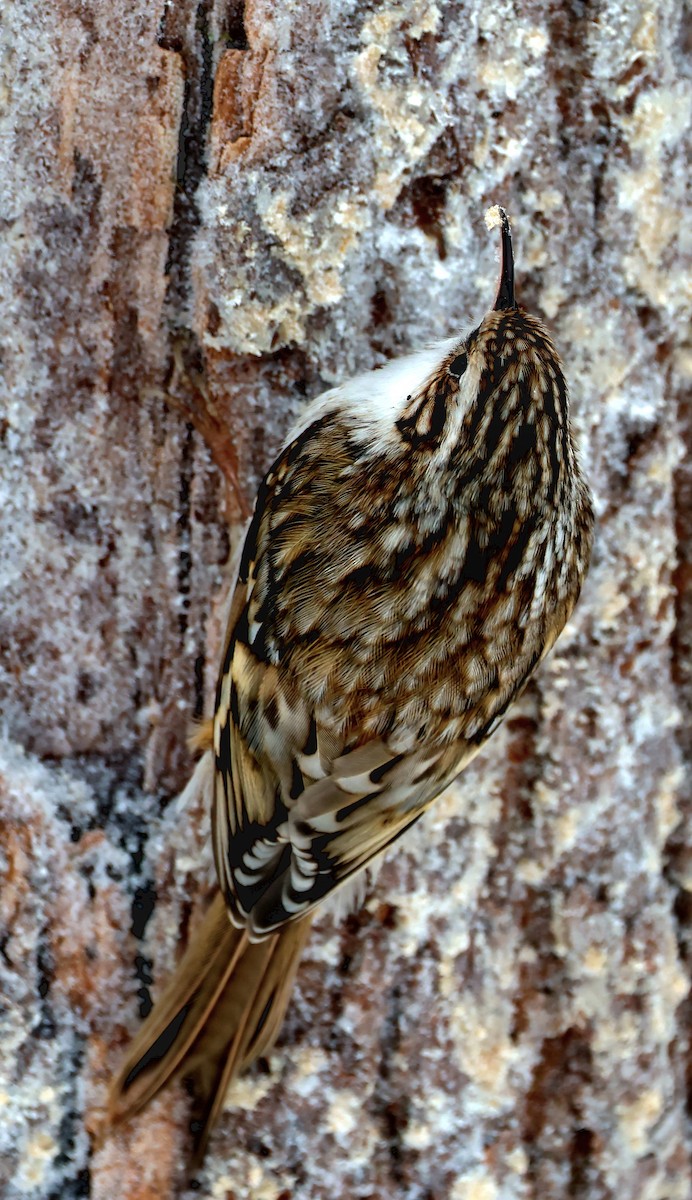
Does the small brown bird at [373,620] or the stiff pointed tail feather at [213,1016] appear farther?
the stiff pointed tail feather at [213,1016]

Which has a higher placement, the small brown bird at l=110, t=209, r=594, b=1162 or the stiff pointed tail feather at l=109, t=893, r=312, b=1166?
the small brown bird at l=110, t=209, r=594, b=1162

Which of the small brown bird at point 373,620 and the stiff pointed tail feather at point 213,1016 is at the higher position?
the small brown bird at point 373,620

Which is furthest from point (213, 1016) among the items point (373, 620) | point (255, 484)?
point (255, 484)

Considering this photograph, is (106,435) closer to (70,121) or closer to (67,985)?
(70,121)

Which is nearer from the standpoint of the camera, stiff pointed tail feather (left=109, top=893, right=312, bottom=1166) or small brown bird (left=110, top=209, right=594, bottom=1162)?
small brown bird (left=110, top=209, right=594, bottom=1162)
